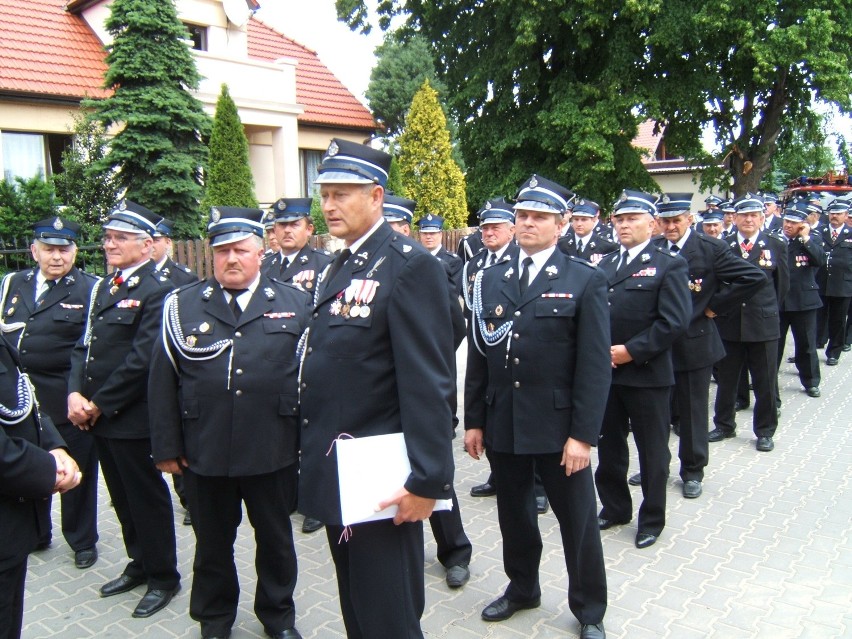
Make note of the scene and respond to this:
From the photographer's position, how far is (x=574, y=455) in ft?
11.6

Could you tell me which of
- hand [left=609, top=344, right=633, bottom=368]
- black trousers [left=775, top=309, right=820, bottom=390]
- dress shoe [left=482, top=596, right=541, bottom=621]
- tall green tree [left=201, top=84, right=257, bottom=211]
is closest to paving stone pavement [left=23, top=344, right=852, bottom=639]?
dress shoe [left=482, top=596, right=541, bottom=621]

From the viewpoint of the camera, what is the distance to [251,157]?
776 inches

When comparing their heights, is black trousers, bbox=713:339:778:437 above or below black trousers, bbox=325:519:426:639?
below

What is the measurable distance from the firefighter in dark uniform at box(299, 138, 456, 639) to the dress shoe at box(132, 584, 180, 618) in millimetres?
1924

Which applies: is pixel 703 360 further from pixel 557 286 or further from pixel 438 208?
pixel 438 208

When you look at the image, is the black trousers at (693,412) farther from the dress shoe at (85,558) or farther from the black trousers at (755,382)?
the dress shoe at (85,558)

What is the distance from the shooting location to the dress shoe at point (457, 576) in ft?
14.2

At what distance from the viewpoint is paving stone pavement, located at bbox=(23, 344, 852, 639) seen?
391 centimetres

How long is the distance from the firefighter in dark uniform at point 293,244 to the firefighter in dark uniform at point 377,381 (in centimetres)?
335

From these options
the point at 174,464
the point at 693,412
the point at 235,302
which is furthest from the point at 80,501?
the point at 693,412

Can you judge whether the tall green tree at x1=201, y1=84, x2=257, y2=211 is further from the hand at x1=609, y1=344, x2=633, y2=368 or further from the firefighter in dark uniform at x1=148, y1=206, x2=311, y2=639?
the firefighter in dark uniform at x1=148, y1=206, x2=311, y2=639

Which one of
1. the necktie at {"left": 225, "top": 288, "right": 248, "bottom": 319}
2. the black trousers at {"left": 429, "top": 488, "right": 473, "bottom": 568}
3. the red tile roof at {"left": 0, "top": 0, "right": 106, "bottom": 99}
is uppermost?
the red tile roof at {"left": 0, "top": 0, "right": 106, "bottom": 99}

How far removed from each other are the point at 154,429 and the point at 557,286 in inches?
82.8

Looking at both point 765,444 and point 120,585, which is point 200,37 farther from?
point 120,585
